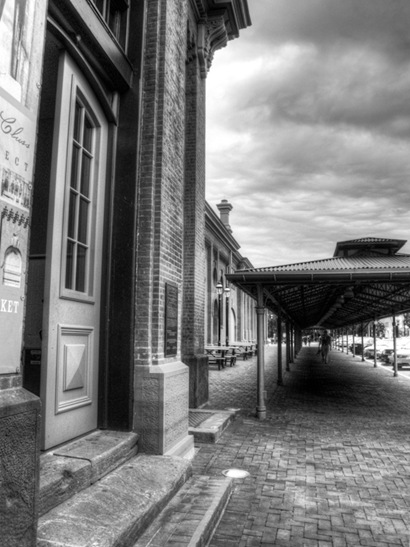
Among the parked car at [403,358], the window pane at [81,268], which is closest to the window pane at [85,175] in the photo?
the window pane at [81,268]

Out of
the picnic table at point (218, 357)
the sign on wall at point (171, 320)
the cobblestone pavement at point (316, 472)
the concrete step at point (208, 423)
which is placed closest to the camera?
the cobblestone pavement at point (316, 472)

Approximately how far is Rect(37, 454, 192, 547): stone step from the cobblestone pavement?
58 centimetres

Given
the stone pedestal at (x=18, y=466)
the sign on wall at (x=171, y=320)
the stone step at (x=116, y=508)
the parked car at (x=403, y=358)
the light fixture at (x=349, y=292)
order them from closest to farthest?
the stone pedestal at (x=18, y=466) → the stone step at (x=116, y=508) → the sign on wall at (x=171, y=320) → the light fixture at (x=349, y=292) → the parked car at (x=403, y=358)

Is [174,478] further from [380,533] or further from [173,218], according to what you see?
[173,218]

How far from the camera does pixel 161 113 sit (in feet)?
17.1

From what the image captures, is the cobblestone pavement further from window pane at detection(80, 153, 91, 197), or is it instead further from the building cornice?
the building cornice

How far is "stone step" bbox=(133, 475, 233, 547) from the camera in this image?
10.6 feet

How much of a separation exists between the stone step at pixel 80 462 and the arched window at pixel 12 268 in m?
1.48

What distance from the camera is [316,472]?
5391 millimetres

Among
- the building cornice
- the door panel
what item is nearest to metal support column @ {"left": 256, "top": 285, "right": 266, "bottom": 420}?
the door panel

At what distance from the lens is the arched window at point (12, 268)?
229 cm

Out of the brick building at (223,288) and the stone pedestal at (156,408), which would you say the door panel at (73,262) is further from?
the brick building at (223,288)

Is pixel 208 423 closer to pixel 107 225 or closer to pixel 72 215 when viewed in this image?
pixel 107 225

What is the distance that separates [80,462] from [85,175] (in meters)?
2.65
